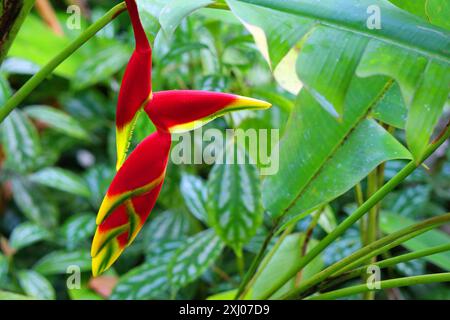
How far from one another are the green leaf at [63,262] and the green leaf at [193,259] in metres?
0.26

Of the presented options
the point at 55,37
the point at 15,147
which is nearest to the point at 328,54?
the point at 15,147

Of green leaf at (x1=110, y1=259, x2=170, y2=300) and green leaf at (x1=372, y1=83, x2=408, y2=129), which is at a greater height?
green leaf at (x1=372, y1=83, x2=408, y2=129)

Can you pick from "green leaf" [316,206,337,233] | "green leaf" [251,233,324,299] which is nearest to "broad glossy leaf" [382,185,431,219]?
"green leaf" [316,206,337,233]

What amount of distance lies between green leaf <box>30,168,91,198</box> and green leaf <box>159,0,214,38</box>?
2.43ft

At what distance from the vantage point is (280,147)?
0.61m

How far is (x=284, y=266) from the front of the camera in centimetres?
75

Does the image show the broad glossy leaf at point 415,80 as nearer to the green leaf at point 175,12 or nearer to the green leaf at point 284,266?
the green leaf at point 175,12

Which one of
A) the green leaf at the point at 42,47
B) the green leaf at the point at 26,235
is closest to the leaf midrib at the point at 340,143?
the green leaf at the point at 26,235

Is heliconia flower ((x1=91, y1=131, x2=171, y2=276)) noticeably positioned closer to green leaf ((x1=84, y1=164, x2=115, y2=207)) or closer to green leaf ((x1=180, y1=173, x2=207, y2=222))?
green leaf ((x1=180, y1=173, x2=207, y2=222))

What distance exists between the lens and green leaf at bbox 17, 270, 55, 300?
3.13 feet

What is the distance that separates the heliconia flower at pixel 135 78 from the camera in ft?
1.44

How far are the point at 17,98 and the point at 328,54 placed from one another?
255 mm

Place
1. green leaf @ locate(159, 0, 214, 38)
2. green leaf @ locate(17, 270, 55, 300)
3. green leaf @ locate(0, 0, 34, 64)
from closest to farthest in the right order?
green leaf @ locate(159, 0, 214, 38) < green leaf @ locate(0, 0, 34, 64) < green leaf @ locate(17, 270, 55, 300)

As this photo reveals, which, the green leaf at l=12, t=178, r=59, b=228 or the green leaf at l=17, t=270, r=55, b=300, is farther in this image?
the green leaf at l=12, t=178, r=59, b=228
